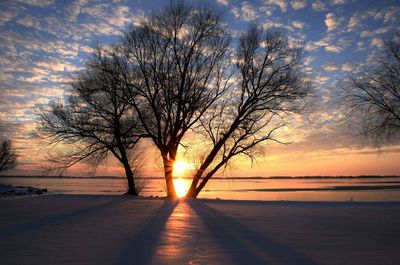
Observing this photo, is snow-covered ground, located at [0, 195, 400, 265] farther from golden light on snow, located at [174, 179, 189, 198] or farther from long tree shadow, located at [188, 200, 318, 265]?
golden light on snow, located at [174, 179, 189, 198]

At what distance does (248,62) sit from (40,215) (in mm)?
14348

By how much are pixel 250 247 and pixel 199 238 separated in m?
1.34

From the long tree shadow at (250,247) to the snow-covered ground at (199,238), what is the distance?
0.02 meters

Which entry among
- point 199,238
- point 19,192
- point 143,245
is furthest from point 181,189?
point 143,245

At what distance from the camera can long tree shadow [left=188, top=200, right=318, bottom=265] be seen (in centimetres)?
618

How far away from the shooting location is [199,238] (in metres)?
8.08

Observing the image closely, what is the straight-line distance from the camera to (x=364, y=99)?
69.4 ft

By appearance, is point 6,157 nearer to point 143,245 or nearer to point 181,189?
point 181,189

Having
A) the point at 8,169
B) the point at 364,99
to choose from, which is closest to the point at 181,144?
the point at 364,99

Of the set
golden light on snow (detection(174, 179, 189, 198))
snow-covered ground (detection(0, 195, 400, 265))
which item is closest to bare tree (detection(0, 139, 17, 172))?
golden light on snow (detection(174, 179, 189, 198))

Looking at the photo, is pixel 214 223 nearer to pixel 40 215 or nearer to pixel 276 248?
pixel 276 248

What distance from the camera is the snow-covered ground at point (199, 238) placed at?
6.27 m

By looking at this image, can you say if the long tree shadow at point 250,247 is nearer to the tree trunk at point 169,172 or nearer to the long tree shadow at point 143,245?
the long tree shadow at point 143,245

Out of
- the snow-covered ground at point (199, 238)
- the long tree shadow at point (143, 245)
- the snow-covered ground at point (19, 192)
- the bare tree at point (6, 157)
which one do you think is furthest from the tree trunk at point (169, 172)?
the bare tree at point (6, 157)
